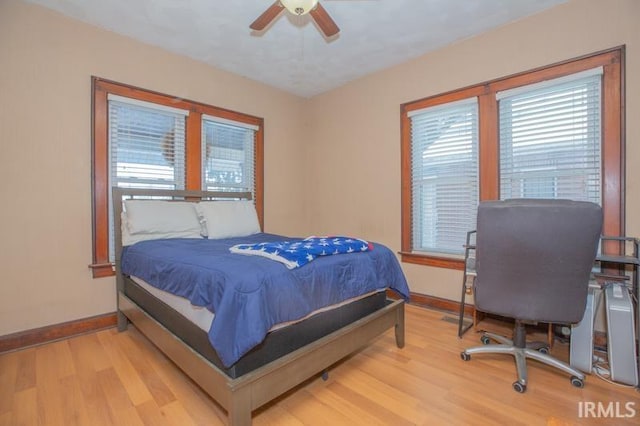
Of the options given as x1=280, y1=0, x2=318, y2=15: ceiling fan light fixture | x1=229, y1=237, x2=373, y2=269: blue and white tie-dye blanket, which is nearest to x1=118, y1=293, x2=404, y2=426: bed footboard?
x1=229, y1=237, x2=373, y2=269: blue and white tie-dye blanket

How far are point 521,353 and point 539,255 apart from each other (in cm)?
71

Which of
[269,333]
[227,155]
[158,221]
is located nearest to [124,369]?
[158,221]

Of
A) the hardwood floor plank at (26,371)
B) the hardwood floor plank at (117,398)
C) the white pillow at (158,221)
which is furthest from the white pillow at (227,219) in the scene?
the hardwood floor plank at (26,371)

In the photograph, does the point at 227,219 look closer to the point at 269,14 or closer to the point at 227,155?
the point at 227,155

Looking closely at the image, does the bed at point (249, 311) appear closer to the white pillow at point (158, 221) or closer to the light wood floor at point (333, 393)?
the white pillow at point (158, 221)

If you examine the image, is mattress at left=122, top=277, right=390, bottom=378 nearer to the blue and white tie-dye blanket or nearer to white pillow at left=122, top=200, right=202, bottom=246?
the blue and white tie-dye blanket

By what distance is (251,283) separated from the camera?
4.50 ft

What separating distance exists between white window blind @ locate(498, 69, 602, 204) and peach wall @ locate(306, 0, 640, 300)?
0.19 m

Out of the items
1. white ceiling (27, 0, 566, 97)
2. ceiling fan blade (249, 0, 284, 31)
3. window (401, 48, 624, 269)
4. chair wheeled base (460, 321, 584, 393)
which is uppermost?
white ceiling (27, 0, 566, 97)

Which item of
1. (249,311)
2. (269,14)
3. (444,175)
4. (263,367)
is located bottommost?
(263,367)

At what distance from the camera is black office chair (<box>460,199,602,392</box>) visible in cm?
160

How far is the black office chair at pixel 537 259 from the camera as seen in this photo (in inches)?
63.1

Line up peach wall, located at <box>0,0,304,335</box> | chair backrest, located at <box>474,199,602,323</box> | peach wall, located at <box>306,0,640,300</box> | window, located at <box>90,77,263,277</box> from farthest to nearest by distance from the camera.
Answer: window, located at <box>90,77,263,277</box>
peach wall, located at <box>0,0,304,335</box>
peach wall, located at <box>306,0,640,300</box>
chair backrest, located at <box>474,199,602,323</box>

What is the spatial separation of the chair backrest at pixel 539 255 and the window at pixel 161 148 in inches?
111
